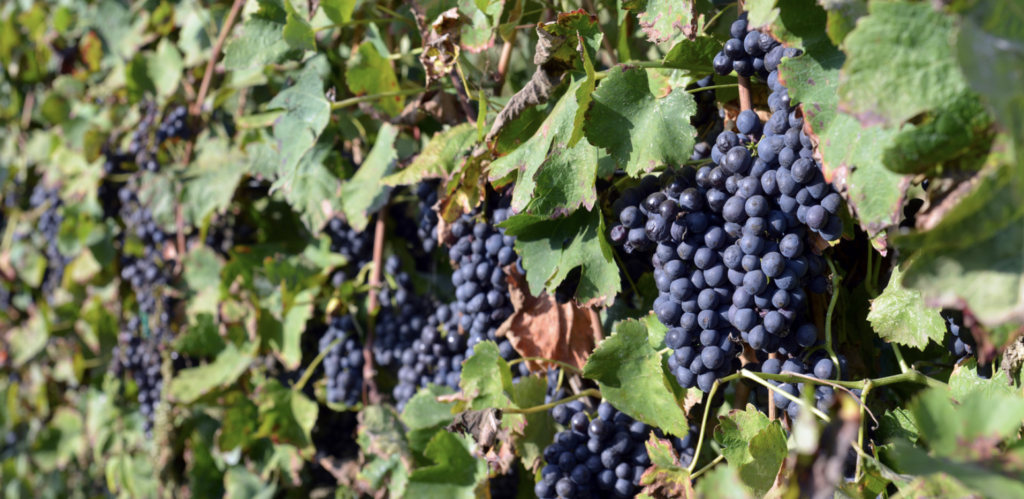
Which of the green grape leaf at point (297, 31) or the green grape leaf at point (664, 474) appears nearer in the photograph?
the green grape leaf at point (664, 474)

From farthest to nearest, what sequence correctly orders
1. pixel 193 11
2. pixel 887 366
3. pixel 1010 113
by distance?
pixel 193 11 → pixel 887 366 → pixel 1010 113

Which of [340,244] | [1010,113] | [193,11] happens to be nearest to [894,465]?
[1010,113]

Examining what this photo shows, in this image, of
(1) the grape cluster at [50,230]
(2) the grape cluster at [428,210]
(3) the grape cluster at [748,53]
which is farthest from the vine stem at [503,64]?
(1) the grape cluster at [50,230]

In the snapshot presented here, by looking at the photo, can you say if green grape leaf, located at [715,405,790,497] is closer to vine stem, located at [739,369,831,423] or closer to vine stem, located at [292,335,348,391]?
vine stem, located at [739,369,831,423]

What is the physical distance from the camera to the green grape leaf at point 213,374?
5.42 feet

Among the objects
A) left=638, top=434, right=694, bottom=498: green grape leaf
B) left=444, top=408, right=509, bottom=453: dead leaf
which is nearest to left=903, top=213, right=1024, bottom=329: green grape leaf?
left=638, top=434, right=694, bottom=498: green grape leaf

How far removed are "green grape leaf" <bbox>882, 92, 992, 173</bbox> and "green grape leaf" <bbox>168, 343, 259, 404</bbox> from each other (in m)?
1.49

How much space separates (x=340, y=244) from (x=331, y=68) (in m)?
0.40

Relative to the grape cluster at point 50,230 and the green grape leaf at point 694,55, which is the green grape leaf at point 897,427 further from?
the grape cluster at point 50,230

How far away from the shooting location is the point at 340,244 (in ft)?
5.02

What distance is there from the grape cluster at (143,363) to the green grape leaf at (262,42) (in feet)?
3.51

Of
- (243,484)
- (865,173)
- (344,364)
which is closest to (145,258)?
(243,484)

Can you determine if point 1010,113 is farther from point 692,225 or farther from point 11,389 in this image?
point 11,389

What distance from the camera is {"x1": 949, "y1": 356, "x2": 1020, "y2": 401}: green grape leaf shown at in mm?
708
